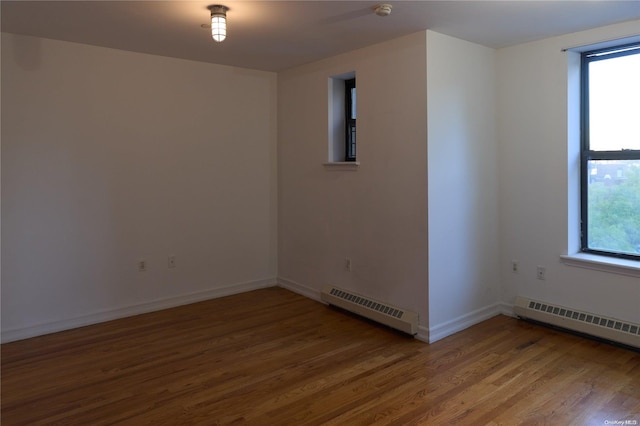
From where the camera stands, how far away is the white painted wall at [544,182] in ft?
11.9

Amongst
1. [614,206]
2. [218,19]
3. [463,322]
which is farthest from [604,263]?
[218,19]

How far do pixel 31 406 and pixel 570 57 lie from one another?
15.0 ft

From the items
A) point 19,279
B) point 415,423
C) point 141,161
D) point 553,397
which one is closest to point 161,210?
point 141,161

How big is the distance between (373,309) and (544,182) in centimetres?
184

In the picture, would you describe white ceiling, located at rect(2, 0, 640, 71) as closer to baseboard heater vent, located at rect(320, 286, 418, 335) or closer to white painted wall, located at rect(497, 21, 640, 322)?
white painted wall, located at rect(497, 21, 640, 322)

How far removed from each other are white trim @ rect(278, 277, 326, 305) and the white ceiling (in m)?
2.43

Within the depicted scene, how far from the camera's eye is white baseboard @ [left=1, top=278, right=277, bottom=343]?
3.78m

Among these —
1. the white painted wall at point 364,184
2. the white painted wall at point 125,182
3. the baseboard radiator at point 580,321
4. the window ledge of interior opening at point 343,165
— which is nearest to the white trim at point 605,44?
the white painted wall at point 364,184

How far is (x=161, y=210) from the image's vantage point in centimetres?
450

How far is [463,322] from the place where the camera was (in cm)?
391

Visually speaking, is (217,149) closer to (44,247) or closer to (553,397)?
(44,247)

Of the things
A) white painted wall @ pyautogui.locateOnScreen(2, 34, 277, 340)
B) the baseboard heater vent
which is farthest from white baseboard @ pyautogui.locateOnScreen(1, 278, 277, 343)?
the baseboard heater vent

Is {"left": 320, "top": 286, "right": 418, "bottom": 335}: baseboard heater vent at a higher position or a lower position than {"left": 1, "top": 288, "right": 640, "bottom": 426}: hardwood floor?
higher

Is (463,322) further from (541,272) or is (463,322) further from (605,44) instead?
(605,44)
